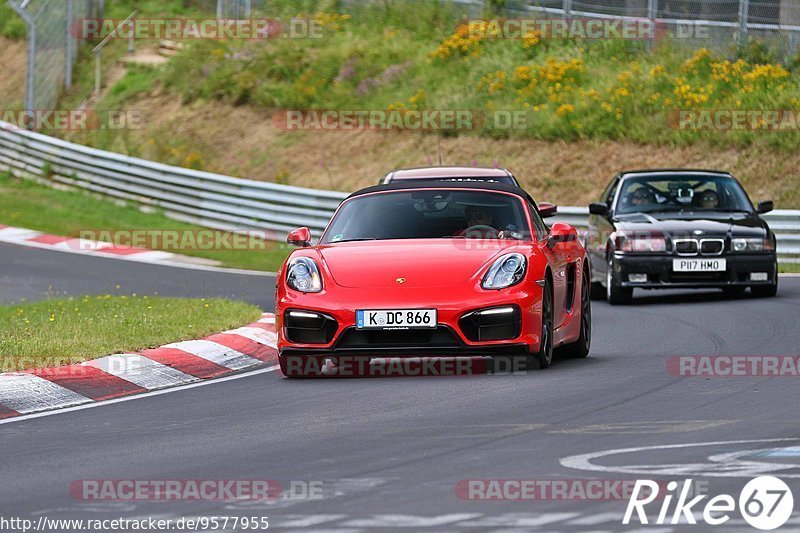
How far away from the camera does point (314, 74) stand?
1437 inches

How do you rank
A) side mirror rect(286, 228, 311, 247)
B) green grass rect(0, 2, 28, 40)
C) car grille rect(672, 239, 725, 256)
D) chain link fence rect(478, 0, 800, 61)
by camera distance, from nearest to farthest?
side mirror rect(286, 228, 311, 247)
car grille rect(672, 239, 725, 256)
chain link fence rect(478, 0, 800, 61)
green grass rect(0, 2, 28, 40)

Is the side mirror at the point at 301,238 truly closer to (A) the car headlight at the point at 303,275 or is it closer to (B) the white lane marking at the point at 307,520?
(A) the car headlight at the point at 303,275

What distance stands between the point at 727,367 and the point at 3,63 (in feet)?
117

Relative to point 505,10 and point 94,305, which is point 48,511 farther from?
point 505,10

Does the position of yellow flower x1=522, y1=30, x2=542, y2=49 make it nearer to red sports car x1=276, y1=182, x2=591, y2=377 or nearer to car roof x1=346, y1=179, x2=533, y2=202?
car roof x1=346, y1=179, x2=533, y2=202

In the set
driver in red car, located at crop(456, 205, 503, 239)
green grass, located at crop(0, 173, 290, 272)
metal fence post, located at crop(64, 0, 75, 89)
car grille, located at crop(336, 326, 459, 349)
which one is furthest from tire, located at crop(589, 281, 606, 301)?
metal fence post, located at crop(64, 0, 75, 89)

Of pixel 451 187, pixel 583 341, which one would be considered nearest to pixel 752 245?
pixel 583 341

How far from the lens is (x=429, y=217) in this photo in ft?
37.5

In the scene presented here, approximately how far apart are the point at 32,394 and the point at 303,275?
1936 millimetres

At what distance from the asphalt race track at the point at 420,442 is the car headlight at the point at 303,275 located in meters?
0.61

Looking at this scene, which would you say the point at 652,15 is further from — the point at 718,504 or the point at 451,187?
the point at 718,504

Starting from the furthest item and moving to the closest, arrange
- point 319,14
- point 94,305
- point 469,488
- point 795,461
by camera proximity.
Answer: point 319,14 → point 94,305 → point 795,461 → point 469,488

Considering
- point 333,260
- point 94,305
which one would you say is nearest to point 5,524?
point 333,260

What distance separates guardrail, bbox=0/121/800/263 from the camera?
87.3ft
